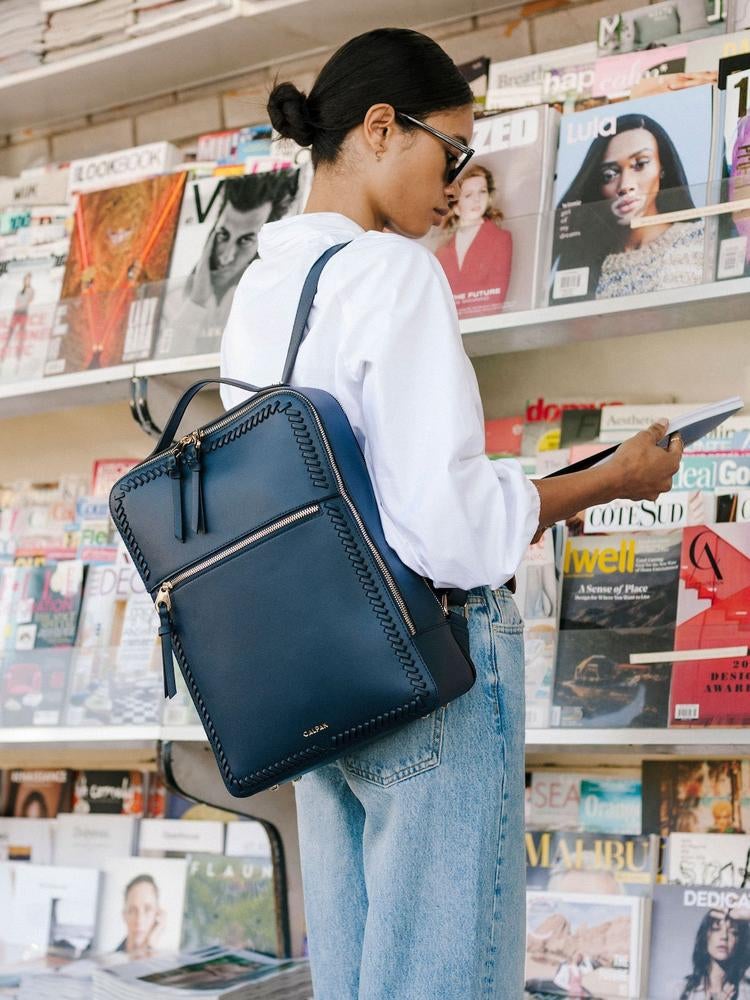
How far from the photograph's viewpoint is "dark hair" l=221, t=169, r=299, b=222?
1.96 meters

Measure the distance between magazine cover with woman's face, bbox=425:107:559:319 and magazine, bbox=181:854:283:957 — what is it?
939 millimetres

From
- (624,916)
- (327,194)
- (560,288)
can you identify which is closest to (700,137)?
(560,288)

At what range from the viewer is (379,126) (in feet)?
3.83

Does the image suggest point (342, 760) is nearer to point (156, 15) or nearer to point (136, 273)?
point (136, 273)

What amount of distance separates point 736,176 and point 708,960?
1.00 metres

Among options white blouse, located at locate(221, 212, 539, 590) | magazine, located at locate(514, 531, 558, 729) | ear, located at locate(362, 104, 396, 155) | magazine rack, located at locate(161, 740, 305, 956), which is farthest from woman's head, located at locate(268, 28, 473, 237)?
magazine rack, located at locate(161, 740, 305, 956)

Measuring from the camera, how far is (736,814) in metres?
1.72

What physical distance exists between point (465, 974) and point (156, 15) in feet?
5.77

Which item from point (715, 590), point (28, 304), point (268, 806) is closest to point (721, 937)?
point (715, 590)

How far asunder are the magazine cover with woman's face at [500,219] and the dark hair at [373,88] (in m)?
0.50

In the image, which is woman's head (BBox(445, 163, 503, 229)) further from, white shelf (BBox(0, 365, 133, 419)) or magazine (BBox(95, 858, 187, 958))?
magazine (BBox(95, 858, 187, 958))

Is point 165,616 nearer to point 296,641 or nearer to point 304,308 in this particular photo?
point 296,641

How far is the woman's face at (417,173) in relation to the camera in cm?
117

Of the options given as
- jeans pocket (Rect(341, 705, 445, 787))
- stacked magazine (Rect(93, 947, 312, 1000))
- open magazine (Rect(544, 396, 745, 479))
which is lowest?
stacked magazine (Rect(93, 947, 312, 1000))
